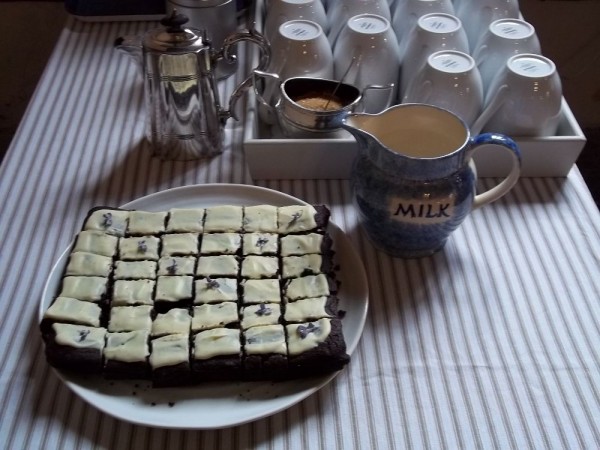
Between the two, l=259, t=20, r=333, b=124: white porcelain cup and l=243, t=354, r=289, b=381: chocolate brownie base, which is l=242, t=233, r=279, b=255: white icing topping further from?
l=259, t=20, r=333, b=124: white porcelain cup

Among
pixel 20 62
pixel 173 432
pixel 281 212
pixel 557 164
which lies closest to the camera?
pixel 173 432

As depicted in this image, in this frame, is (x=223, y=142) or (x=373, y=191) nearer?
(x=373, y=191)

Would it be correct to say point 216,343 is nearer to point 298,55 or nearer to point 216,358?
point 216,358

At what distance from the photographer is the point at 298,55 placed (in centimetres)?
75

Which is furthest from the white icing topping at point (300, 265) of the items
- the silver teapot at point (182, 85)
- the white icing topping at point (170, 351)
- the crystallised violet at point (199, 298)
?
the silver teapot at point (182, 85)

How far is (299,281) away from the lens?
0.56 meters

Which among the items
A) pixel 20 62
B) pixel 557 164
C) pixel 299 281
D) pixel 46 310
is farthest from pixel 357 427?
pixel 20 62

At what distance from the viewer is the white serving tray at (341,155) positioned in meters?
0.70

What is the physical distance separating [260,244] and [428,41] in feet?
1.15

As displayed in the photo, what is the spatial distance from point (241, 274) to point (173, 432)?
Answer: 152 mm

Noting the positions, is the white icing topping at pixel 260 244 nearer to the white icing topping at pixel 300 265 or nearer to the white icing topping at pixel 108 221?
the white icing topping at pixel 300 265

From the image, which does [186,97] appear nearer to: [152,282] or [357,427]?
[152,282]

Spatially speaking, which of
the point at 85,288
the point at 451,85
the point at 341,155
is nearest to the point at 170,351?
the point at 85,288

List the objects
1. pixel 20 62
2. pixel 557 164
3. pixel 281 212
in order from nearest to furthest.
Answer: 1. pixel 281 212
2. pixel 557 164
3. pixel 20 62
